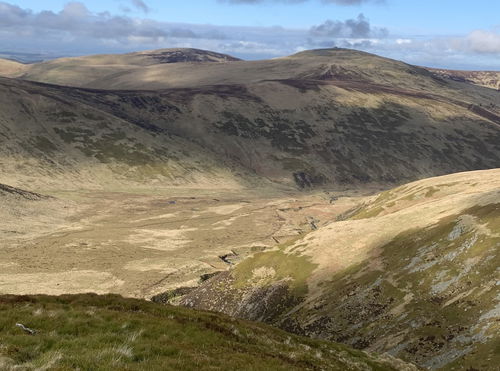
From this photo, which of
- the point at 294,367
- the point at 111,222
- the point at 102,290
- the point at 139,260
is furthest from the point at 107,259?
the point at 294,367

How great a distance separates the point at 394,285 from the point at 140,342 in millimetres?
44805

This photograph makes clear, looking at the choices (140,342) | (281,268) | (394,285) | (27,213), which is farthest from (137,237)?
(140,342)

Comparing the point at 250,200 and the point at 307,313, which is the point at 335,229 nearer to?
the point at 307,313

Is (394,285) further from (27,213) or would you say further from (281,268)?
(27,213)

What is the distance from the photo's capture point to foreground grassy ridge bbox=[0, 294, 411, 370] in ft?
54.3

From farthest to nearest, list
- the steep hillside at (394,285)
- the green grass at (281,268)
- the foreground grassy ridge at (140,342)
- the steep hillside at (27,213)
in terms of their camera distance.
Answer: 1. the steep hillside at (27,213)
2. the green grass at (281,268)
3. the steep hillside at (394,285)
4. the foreground grassy ridge at (140,342)

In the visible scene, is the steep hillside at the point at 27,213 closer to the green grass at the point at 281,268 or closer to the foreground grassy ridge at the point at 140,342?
the green grass at the point at 281,268

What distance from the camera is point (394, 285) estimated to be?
57.6 meters

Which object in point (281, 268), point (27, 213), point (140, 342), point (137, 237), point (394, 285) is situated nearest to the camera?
point (140, 342)

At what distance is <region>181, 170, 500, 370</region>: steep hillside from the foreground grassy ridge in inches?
678

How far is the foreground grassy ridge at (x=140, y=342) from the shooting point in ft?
54.3

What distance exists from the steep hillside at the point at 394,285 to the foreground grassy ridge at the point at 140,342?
56.5 feet

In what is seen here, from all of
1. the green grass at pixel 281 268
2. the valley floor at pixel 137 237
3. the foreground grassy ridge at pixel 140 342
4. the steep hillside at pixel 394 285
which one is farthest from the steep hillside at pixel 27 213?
the foreground grassy ridge at pixel 140 342

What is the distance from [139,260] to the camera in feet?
361
